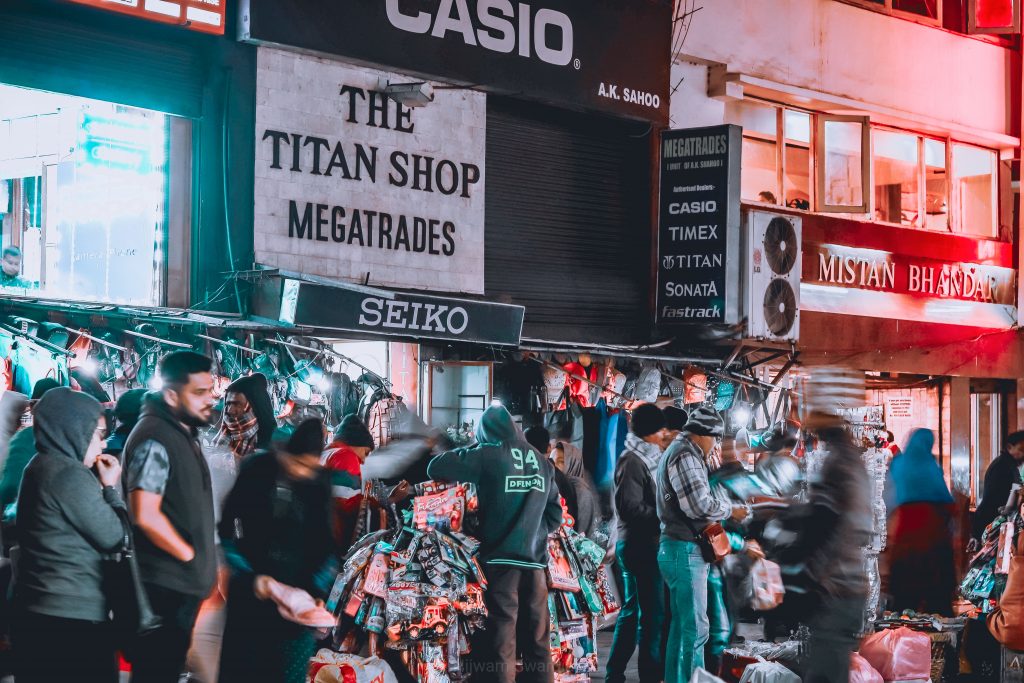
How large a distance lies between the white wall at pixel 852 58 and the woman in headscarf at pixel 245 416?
874 centimetres

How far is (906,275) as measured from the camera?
18438 mm

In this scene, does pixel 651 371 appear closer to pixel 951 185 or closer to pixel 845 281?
pixel 845 281

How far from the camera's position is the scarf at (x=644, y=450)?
35.3 ft

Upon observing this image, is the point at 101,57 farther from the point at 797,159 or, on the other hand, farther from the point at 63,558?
the point at 797,159

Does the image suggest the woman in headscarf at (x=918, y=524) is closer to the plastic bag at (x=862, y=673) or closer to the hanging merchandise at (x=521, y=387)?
the plastic bag at (x=862, y=673)

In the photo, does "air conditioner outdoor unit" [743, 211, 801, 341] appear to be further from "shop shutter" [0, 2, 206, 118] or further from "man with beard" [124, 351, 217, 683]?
"man with beard" [124, 351, 217, 683]

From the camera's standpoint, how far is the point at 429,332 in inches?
485

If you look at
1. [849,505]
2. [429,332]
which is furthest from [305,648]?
[429,332]

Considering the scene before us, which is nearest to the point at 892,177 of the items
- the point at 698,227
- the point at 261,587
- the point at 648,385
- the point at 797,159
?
the point at 797,159

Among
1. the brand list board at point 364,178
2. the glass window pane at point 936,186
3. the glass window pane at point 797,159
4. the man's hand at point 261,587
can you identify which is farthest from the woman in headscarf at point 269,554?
the glass window pane at point 936,186

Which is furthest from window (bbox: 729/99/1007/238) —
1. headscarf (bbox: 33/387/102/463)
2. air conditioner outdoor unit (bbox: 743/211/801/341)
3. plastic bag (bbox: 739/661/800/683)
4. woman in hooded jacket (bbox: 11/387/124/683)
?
woman in hooded jacket (bbox: 11/387/124/683)

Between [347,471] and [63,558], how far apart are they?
3.48 metres

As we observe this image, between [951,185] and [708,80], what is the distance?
5.21 metres

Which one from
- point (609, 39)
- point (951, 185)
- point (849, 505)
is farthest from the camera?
point (951, 185)
